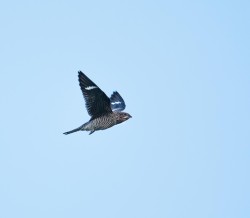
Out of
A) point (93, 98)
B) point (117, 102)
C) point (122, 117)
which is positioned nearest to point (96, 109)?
point (93, 98)

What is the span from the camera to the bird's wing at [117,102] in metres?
18.1

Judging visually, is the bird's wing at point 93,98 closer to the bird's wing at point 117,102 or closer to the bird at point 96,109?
the bird at point 96,109

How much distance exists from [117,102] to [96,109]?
309 centimetres

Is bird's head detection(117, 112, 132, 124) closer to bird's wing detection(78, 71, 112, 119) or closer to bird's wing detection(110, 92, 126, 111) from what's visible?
bird's wing detection(78, 71, 112, 119)

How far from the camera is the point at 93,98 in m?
15.2

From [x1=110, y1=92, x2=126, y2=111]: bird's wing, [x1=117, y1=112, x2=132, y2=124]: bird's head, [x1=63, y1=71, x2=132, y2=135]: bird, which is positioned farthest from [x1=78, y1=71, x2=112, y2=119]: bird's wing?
[x1=110, y1=92, x2=126, y2=111]: bird's wing

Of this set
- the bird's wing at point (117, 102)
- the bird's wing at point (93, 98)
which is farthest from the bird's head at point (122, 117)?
the bird's wing at point (117, 102)

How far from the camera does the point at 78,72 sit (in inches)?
594

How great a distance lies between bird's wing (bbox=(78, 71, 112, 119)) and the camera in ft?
48.8

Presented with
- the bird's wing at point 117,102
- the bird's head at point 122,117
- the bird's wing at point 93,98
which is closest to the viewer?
the bird's wing at point 93,98

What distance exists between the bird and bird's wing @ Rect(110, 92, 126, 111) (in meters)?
1.60

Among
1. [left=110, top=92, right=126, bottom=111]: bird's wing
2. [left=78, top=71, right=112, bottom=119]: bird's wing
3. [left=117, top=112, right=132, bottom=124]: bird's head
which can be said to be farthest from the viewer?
[left=110, top=92, right=126, bottom=111]: bird's wing

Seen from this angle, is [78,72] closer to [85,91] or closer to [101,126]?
[85,91]

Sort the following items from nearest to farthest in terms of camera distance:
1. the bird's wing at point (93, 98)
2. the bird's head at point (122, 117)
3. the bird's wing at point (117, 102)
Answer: the bird's wing at point (93, 98) → the bird's head at point (122, 117) → the bird's wing at point (117, 102)
